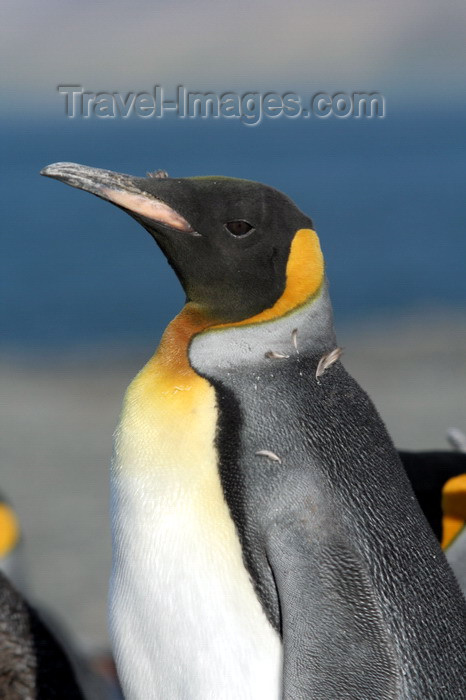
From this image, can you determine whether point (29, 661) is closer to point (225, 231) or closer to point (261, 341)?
point (261, 341)

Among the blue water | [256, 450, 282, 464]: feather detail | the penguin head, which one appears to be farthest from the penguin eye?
the blue water

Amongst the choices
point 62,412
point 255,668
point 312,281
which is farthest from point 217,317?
point 62,412

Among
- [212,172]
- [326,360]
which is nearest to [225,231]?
[326,360]

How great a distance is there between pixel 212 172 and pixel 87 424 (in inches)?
664

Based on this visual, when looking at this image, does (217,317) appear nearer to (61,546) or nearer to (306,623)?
(306,623)

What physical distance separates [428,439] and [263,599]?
5706mm

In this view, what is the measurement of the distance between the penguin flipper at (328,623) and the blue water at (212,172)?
10263 millimetres

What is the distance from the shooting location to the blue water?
14648 millimetres

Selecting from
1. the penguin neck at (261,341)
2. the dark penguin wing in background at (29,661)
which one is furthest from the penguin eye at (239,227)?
the dark penguin wing in background at (29,661)

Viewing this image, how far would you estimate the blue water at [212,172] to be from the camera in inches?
577

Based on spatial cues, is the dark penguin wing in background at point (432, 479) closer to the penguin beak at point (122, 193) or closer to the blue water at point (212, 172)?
the penguin beak at point (122, 193)

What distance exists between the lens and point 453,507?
2943mm

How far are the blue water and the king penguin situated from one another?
33.0 feet

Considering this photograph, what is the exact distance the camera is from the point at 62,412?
28.4ft
